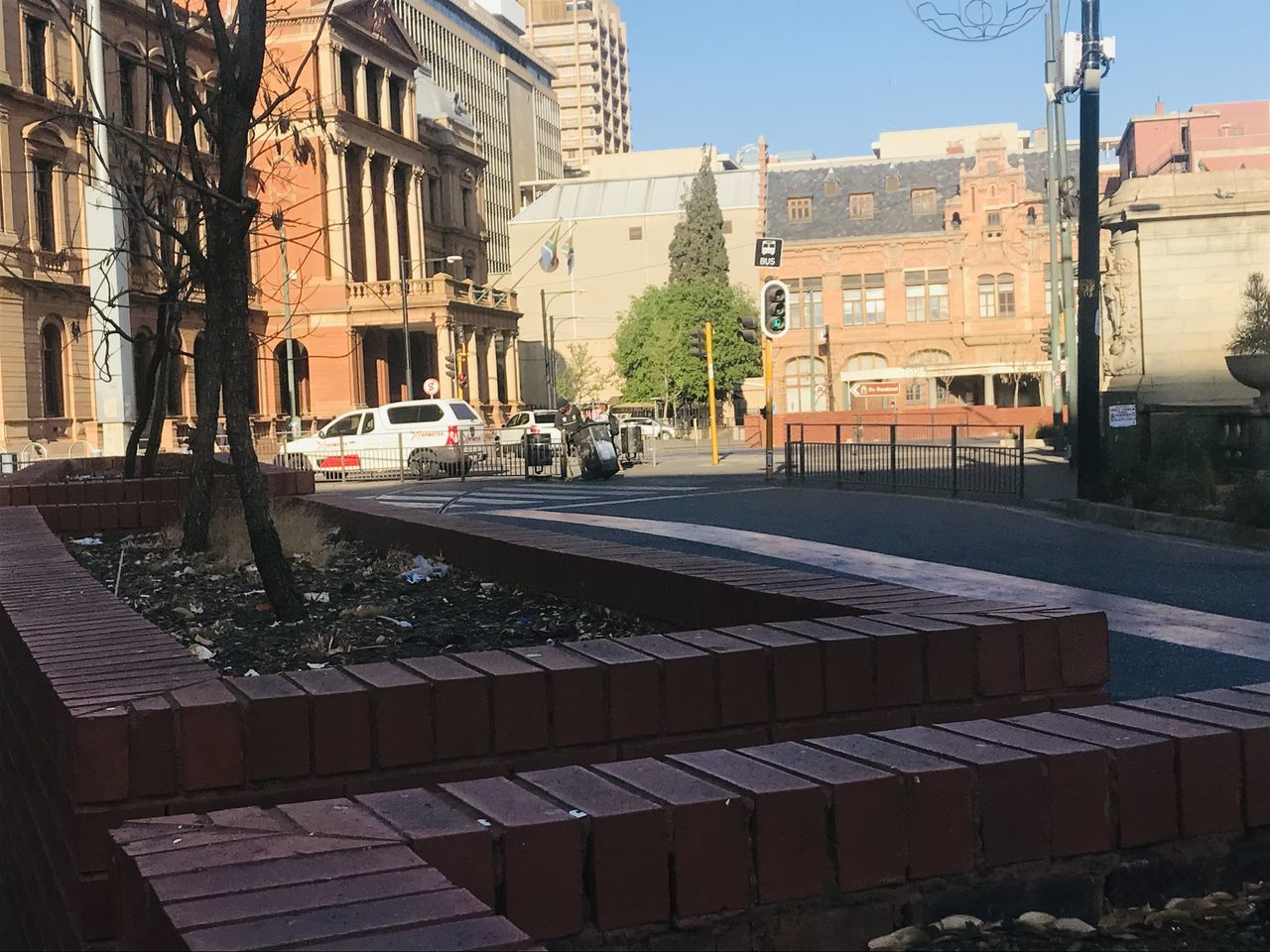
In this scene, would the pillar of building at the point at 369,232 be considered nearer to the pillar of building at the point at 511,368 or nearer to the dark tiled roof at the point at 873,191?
the pillar of building at the point at 511,368

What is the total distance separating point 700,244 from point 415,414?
2150 inches

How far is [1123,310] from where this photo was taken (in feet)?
81.3

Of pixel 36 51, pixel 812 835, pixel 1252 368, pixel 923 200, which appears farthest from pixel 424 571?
pixel 923 200

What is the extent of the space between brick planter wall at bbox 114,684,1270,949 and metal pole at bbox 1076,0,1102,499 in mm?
14752

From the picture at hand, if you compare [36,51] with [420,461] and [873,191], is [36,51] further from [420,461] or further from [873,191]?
[873,191]

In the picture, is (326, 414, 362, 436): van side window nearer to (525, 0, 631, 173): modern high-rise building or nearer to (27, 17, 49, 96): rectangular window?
(27, 17, 49, 96): rectangular window

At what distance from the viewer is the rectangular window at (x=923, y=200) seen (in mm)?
77812

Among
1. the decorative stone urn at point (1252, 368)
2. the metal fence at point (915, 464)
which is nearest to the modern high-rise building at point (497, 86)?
the metal fence at point (915, 464)

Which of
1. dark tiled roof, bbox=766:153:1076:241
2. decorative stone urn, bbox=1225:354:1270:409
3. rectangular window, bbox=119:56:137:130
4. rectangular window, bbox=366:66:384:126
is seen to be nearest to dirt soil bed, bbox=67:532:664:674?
rectangular window, bbox=119:56:137:130

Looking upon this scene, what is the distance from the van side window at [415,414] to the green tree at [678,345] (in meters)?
46.0

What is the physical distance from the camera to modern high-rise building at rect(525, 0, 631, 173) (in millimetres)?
176125

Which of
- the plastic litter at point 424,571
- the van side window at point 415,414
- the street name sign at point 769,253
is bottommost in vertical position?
the plastic litter at point 424,571

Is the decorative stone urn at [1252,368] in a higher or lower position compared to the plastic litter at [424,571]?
higher

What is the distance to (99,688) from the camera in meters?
3.24
